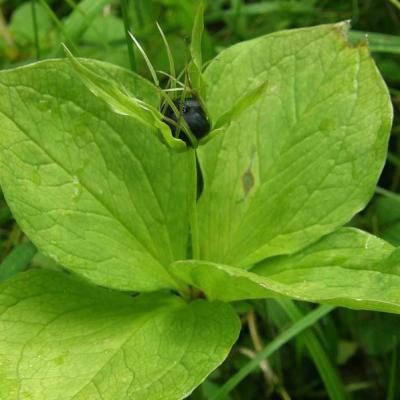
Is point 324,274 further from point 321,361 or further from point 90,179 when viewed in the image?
point 90,179

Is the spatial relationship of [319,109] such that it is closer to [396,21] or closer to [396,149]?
[396,149]

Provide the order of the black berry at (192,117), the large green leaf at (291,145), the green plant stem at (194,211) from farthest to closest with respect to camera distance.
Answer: the large green leaf at (291,145)
the green plant stem at (194,211)
the black berry at (192,117)

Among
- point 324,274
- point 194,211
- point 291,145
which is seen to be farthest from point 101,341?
point 291,145

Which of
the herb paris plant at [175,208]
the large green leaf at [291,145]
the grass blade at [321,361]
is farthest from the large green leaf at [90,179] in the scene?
the grass blade at [321,361]

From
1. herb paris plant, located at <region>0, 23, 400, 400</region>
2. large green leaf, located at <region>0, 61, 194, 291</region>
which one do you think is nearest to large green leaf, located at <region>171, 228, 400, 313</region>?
herb paris plant, located at <region>0, 23, 400, 400</region>

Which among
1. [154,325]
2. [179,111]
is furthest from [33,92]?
[154,325]

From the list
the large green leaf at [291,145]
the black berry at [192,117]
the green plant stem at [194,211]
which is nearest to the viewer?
the black berry at [192,117]

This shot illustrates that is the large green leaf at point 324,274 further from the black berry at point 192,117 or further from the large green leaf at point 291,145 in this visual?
the black berry at point 192,117
